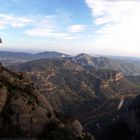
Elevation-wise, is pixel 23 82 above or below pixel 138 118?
above

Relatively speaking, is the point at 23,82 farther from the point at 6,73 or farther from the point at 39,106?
the point at 39,106

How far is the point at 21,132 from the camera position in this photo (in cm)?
7712

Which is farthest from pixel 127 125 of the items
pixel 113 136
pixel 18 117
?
pixel 18 117

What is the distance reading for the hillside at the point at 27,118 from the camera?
77812mm

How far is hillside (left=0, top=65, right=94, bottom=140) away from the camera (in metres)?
77.8

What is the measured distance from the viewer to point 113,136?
625 ft

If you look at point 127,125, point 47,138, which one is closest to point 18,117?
point 47,138

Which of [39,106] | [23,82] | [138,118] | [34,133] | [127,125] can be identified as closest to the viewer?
[34,133]

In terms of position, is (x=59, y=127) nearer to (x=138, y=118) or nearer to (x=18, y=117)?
(x=18, y=117)

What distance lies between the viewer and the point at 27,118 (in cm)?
8256

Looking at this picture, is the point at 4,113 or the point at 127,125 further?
the point at 127,125

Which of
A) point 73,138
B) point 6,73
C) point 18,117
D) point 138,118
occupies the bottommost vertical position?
point 138,118

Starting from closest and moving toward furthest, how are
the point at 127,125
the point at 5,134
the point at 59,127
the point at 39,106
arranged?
the point at 5,134 → the point at 59,127 → the point at 39,106 → the point at 127,125

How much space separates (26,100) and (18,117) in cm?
779
